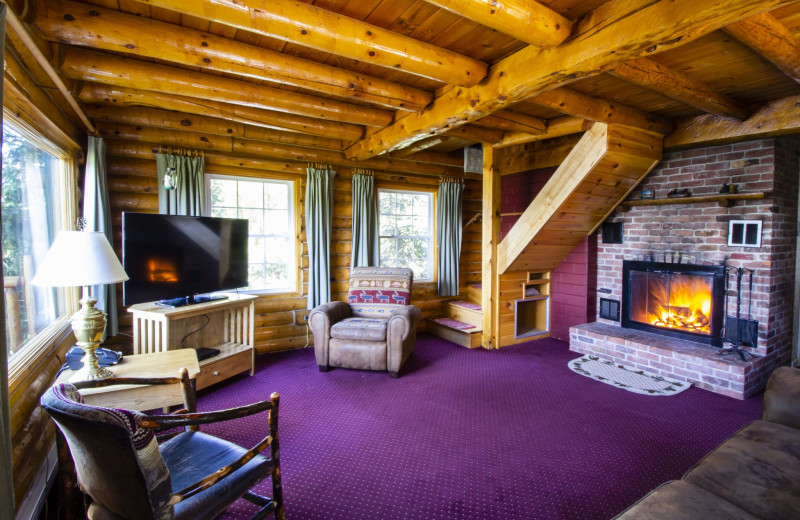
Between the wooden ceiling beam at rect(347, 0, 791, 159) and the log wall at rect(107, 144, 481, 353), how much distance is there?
2155 millimetres

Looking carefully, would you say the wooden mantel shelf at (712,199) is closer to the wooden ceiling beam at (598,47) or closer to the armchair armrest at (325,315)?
the wooden ceiling beam at (598,47)

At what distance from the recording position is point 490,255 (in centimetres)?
453

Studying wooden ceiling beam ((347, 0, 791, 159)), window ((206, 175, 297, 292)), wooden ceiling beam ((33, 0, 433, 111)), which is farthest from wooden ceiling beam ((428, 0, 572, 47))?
window ((206, 175, 297, 292))

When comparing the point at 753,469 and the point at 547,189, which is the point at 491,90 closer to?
the point at 547,189

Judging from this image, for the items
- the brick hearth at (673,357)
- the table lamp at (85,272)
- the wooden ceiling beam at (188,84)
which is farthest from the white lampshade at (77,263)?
the brick hearth at (673,357)

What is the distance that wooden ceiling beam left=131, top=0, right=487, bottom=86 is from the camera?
1799 millimetres

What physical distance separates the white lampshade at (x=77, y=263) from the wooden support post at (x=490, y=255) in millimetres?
3579

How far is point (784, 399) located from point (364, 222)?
12.8 feet

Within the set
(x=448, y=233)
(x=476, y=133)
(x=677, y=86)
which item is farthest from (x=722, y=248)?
(x=448, y=233)

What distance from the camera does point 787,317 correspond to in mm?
3662

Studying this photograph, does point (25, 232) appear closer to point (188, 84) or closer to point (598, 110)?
point (188, 84)

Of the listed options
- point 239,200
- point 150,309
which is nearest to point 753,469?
point 150,309

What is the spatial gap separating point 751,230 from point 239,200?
16.6 feet

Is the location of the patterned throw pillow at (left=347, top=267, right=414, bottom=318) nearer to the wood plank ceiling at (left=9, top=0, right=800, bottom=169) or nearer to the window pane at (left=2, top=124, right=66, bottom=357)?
the wood plank ceiling at (left=9, top=0, right=800, bottom=169)
